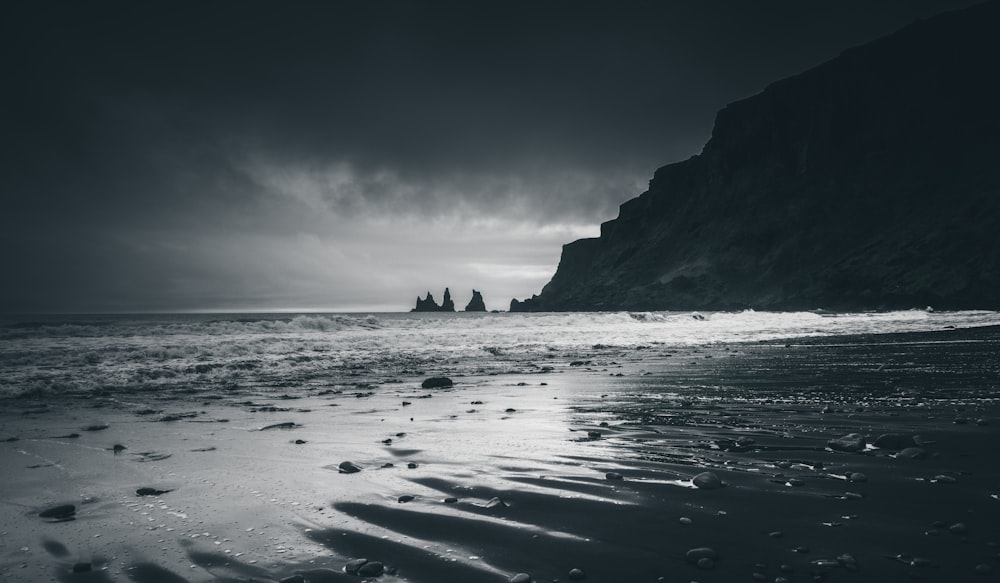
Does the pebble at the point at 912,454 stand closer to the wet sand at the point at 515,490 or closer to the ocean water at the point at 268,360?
the wet sand at the point at 515,490

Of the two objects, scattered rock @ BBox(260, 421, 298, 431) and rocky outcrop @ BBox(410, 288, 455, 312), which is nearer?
scattered rock @ BBox(260, 421, 298, 431)

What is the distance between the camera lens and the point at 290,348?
20703 millimetres

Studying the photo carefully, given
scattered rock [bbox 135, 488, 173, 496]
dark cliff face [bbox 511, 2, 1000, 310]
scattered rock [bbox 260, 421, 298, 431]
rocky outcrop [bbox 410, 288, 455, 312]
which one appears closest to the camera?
scattered rock [bbox 135, 488, 173, 496]

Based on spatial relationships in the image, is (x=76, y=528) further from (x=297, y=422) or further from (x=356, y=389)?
(x=356, y=389)

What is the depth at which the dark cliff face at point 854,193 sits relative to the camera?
7444 centimetres

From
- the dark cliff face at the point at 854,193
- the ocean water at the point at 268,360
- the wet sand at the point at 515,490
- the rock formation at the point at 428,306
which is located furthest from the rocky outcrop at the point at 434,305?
the wet sand at the point at 515,490

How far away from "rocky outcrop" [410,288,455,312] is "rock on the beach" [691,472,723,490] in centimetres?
17800

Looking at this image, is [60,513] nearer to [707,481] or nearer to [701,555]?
[701,555]

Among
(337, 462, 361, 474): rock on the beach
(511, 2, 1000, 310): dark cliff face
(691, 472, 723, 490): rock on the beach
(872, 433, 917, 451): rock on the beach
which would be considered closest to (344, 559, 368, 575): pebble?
(337, 462, 361, 474): rock on the beach

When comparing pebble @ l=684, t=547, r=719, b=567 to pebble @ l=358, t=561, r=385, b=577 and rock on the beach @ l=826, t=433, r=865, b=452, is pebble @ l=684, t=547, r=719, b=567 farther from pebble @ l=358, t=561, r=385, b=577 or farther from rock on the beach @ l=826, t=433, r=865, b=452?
rock on the beach @ l=826, t=433, r=865, b=452

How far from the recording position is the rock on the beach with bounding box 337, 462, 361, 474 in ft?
17.0

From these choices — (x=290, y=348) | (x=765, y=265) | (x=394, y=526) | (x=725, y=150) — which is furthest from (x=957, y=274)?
(x=394, y=526)

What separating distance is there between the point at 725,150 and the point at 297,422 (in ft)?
463

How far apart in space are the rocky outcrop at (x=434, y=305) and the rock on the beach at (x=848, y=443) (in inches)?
6972
